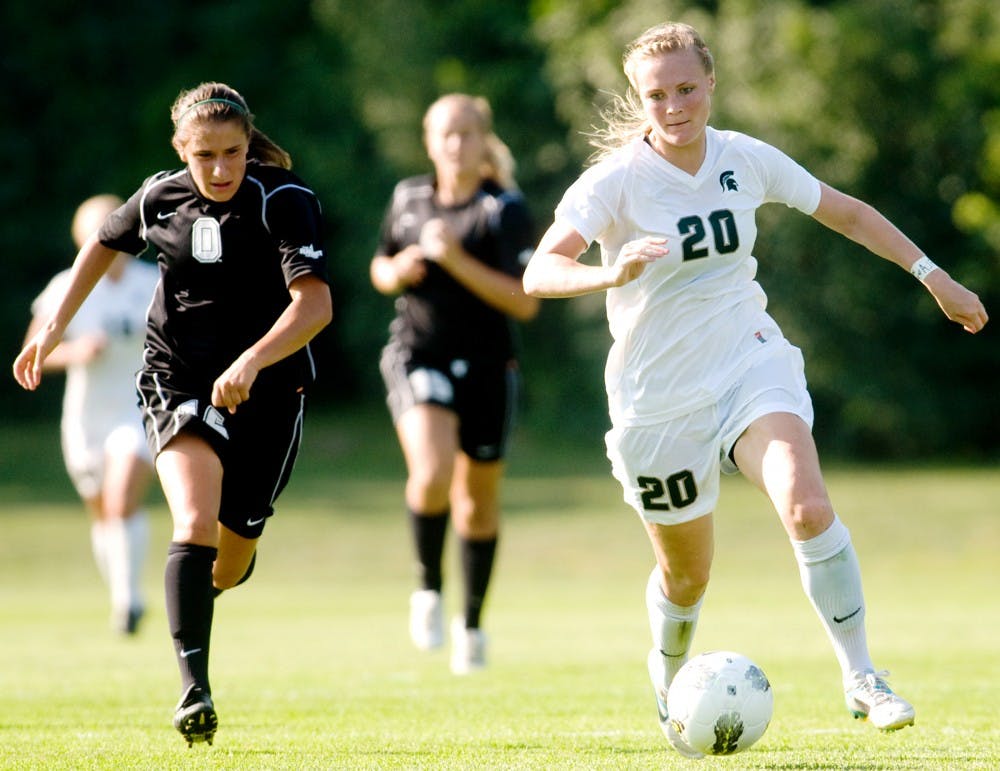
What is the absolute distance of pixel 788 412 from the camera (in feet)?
16.8

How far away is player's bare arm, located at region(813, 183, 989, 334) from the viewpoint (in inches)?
206

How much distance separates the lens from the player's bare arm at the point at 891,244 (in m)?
5.24

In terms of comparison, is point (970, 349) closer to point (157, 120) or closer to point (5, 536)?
point (5, 536)

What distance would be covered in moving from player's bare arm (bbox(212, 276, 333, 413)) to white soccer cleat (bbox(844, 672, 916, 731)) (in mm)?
2115

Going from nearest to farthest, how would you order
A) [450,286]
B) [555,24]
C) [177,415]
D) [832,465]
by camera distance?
[177,415] → [450,286] → [832,465] → [555,24]

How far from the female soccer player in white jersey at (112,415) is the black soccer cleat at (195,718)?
5.72 m

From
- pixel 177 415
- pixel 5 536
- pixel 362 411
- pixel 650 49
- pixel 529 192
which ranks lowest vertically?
pixel 362 411

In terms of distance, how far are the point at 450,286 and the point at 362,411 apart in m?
32.9

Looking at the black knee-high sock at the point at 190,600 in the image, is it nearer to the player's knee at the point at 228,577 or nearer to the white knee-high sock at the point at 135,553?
the player's knee at the point at 228,577

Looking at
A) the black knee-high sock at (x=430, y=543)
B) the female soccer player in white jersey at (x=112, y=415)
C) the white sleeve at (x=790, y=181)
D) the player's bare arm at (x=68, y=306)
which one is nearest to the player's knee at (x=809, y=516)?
the white sleeve at (x=790, y=181)

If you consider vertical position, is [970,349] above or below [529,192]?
below

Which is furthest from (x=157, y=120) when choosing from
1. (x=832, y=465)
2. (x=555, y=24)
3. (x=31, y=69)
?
(x=832, y=465)

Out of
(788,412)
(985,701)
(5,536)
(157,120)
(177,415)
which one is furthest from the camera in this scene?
Answer: (157,120)

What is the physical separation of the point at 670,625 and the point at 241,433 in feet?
5.44
